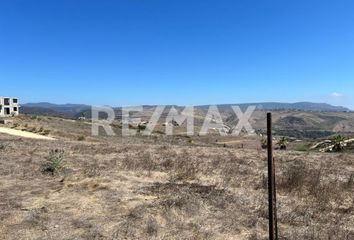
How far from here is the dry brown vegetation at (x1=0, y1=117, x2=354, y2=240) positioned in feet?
24.7

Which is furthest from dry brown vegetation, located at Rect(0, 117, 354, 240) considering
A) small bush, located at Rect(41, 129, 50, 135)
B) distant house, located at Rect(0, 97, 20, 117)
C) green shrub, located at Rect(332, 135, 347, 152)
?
distant house, located at Rect(0, 97, 20, 117)

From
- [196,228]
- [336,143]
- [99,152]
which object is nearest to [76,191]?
[196,228]

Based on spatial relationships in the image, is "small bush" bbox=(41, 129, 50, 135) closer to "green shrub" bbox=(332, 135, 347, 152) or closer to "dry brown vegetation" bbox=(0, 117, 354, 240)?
"dry brown vegetation" bbox=(0, 117, 354, 240)

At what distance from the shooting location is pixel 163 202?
30.3 feet

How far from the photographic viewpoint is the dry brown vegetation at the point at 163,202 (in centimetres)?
753

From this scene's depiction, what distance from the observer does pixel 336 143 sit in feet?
168

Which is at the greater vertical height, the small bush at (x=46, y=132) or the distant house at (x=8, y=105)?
the distant house at (x=8, y=105)

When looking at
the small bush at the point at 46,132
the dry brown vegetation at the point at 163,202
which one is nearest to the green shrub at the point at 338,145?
the small bush at the point at 46,132

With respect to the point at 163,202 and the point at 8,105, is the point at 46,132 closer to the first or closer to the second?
the point at 163,202

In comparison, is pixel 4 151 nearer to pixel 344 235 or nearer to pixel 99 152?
pixel 99 152

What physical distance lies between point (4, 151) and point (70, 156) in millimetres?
3375

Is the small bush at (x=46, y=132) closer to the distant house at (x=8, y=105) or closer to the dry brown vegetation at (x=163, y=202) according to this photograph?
the dry brown vegetation at (x=163, y=202)

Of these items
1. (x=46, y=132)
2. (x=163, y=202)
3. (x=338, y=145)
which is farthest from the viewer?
(x=338, y=145)

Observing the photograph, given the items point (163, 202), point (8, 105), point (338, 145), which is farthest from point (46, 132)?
point (8, 105)
